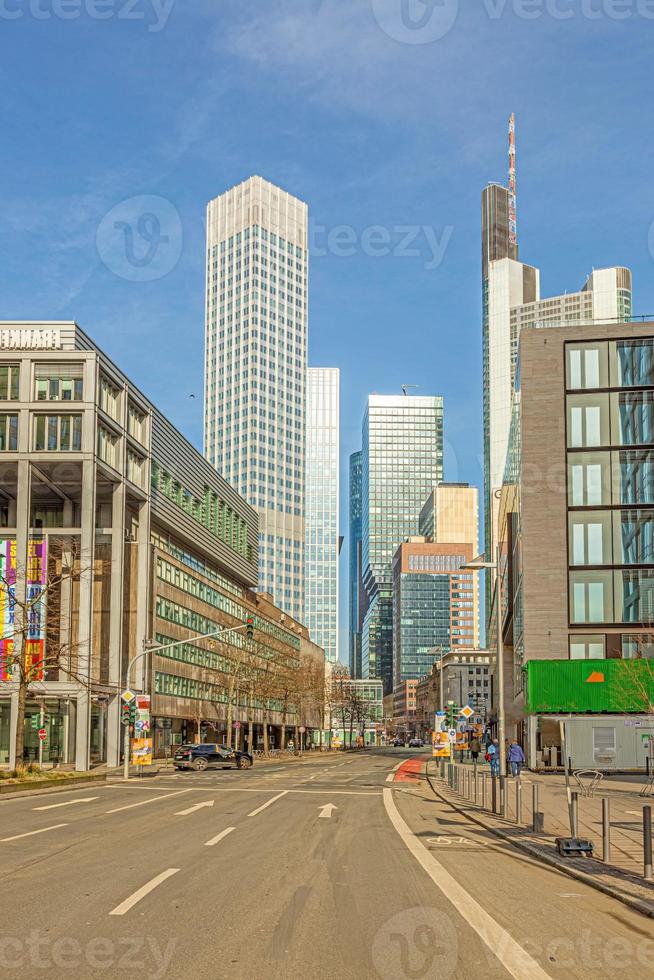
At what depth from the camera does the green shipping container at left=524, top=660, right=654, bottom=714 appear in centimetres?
5756

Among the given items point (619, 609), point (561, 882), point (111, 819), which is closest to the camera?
point (561, 882)

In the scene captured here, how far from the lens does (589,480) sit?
63406 millimetres

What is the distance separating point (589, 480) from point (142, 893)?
5509 cm

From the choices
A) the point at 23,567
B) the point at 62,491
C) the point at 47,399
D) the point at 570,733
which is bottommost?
the point at 570,733

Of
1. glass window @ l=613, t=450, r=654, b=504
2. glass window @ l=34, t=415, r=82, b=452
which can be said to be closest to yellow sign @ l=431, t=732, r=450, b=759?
glass window @ l=613, t=450, r=654, b=504

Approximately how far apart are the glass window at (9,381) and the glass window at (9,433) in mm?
1281

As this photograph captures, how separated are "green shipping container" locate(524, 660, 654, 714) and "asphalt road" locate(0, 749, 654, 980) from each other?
129ft

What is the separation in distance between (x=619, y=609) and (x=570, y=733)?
8.45 metres

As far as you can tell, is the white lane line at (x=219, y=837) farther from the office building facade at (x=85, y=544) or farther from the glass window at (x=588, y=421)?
the glass window at (x=588, y=421)

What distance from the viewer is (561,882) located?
13664 mm

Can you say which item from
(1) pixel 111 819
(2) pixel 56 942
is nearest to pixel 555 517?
(1) pixel 111 819

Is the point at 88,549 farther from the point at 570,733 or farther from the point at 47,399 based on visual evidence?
the point at 570,733

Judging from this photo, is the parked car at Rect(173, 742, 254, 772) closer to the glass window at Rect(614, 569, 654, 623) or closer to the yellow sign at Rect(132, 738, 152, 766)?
the yellow sign at Rect(132, 738, 152, 766)

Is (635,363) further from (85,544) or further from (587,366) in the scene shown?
(85,544)
